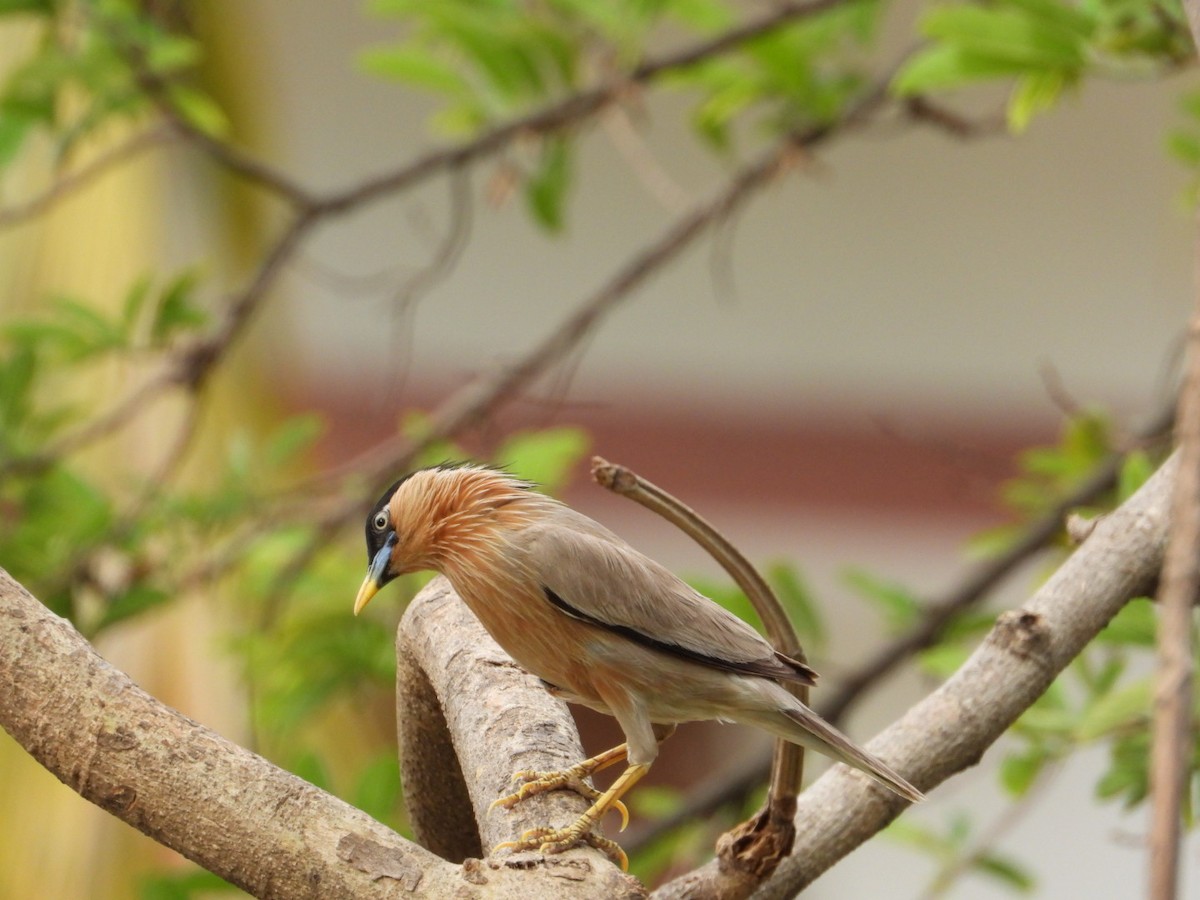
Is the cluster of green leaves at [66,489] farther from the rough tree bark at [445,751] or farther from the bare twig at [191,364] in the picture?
the rough tree bark at [445,751]

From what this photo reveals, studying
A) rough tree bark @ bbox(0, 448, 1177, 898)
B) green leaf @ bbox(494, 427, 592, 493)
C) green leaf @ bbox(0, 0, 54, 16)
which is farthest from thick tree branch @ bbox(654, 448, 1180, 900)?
green leaf @ bbox(0, 0, 54, 16)

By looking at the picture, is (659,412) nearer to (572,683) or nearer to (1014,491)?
(1014,491)

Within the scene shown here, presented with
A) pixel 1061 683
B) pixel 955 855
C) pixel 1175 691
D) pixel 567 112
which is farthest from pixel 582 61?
pixel 1175 691

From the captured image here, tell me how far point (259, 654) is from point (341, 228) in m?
1.50

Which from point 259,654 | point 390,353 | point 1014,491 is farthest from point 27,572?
point 390,353

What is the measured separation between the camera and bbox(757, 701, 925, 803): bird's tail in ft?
2.39

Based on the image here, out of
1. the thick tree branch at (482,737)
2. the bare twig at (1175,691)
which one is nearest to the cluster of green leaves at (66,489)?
the thick tree branch at (482,737)

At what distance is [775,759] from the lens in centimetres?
79

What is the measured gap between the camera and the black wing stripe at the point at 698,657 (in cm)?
75

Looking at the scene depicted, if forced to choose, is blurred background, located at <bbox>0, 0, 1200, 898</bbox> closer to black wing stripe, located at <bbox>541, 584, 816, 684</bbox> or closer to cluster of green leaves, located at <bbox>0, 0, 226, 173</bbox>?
cluster of green leaves, located at <bbox>0, 0, 226, 173</bbox>

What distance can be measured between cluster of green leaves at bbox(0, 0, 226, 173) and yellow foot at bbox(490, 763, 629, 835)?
39.9 inches

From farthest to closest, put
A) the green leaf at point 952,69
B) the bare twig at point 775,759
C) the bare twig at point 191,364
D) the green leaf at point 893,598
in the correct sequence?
the green leaf at point 893,598, the bare twig at point 191,364, the green leaf at point 952,69, the bare twig at point 775,759

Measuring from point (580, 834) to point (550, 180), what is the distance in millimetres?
1130

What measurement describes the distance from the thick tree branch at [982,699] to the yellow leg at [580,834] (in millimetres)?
84
